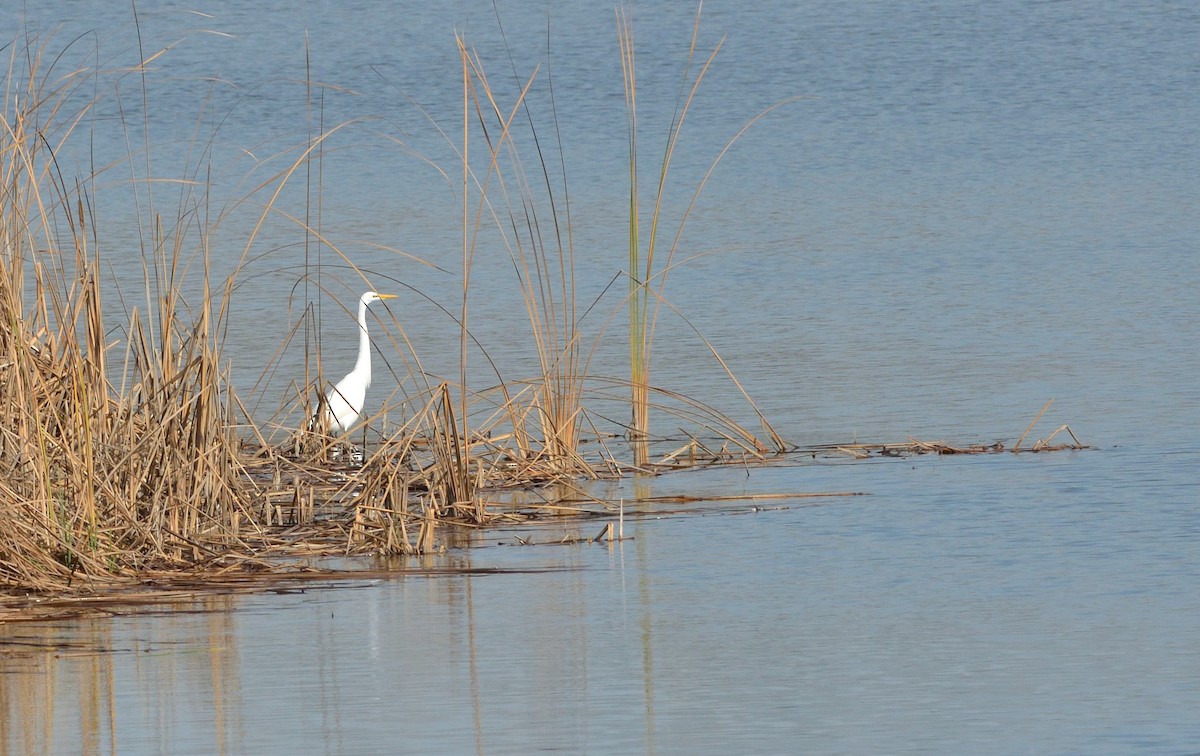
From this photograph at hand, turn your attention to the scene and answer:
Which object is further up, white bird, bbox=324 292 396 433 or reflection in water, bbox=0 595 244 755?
white bird, bbox=324 292 396 433

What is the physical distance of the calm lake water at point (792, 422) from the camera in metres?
4.40

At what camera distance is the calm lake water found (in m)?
4.40

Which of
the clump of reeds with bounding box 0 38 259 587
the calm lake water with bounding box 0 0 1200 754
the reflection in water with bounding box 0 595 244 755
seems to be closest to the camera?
the reflection in water with bounding box 0 595 244 755

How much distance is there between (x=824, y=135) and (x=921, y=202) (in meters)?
4.31

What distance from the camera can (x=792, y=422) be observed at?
920cm

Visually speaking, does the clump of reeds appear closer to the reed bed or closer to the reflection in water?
the reed bed

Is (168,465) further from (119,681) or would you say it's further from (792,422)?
(792,422)

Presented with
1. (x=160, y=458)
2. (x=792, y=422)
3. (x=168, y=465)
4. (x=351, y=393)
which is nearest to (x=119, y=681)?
(x=168, y=465)

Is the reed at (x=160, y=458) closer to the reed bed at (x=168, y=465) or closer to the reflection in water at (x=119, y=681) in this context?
the reed bed at (x=168, y=465)

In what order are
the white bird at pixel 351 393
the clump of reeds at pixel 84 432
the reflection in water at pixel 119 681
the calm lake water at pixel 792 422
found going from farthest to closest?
the white bird at pixel 351 393, the clump of reeds at pixel 84 432, the calm lake water at pixel 792 422, the reflection in water at pixel 119 681

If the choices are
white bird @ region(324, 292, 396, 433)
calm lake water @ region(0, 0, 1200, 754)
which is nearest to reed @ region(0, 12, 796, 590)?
calm lake water @ region(0, 0, 1200, 754)

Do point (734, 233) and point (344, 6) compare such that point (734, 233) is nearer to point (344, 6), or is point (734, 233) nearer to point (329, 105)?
point (329, 105)

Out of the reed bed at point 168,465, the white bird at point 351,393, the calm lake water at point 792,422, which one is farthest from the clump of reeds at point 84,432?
the white bird at point 351,393

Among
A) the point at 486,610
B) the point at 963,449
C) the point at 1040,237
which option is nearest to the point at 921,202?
the point at 1040,237
